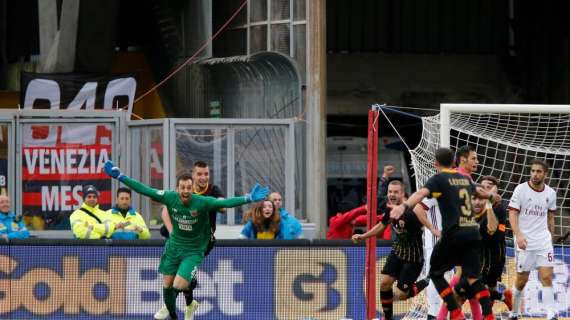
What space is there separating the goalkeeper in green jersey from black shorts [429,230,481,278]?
2.16 m

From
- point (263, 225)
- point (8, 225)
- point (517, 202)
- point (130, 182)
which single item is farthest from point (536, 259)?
point (8, 225)

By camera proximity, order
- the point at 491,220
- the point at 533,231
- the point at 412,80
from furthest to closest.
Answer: the point at 412,80
the point at 533,231
the point at 491,220

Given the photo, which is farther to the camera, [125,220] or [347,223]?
[347,223]

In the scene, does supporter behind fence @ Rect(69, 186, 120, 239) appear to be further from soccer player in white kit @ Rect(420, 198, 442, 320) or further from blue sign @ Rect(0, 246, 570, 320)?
soccer player in white kit @ Rect(420, 198, 442, 320)

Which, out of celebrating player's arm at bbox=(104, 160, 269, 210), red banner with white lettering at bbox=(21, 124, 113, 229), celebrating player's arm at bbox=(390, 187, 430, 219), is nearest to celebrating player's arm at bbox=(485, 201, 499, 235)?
celebrating player's arm at bbox=(390, 187, 430, 219)

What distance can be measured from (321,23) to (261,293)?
25.9 ft

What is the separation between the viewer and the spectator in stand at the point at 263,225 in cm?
1766

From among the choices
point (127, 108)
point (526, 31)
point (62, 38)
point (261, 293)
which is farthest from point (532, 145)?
point (526, 31)

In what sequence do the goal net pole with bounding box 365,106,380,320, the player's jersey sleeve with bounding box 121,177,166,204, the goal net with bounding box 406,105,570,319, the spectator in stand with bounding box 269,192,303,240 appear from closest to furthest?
the player's jersey sleeve with bounding box 121,177,166,204, the goal net pole with bounding box 365,106,380,320, the goal net with bounding box 406,105,570,319, the spectator in stand with bounding box 269,192,303,240

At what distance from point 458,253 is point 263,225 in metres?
4.45

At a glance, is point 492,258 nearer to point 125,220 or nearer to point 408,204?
point 408,204

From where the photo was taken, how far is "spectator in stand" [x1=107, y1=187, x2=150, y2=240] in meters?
17.9

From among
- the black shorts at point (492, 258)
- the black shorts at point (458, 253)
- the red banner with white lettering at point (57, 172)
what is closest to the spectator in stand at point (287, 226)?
the black shorts at point (492, 258)

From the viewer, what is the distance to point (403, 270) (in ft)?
48.6
